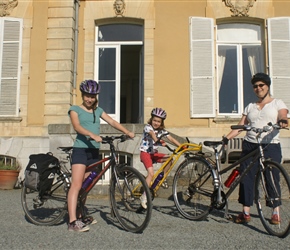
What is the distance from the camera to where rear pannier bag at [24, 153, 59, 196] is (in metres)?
4.69

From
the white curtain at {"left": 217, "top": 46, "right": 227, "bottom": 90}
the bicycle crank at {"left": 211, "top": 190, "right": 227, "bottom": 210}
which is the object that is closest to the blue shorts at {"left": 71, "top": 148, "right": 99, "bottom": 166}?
the bicycle crank at {"left": 211, "top": 190, "right": 227, "bottom": 210}

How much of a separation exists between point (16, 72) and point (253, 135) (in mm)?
7011

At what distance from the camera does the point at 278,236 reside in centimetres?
408

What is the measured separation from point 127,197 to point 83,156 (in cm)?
67

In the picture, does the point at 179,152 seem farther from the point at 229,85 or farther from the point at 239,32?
the point at 239,32

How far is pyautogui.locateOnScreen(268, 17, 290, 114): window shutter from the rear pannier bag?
6607 millimetres

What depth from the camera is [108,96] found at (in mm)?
10594

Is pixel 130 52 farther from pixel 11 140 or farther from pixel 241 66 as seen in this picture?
pixel 11 140

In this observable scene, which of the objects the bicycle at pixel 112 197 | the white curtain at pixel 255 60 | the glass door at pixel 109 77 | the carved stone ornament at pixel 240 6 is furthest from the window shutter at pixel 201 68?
the bicycle at pixel 112 197

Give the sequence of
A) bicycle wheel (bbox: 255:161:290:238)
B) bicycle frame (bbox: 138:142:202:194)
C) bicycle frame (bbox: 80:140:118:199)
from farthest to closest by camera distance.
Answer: bicycle frame (bbox: 138:142:202:194), bicycle frame (bbox: 80:140:118:199), bicycle wheel (bbox: 255:161:290:238)

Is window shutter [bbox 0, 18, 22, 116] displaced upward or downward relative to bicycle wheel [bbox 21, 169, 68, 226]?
upward

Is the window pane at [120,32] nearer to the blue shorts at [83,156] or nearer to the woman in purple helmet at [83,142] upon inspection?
the woman in purple helmet at [83,142]

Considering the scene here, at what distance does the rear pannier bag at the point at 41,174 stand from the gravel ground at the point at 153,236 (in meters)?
0.46

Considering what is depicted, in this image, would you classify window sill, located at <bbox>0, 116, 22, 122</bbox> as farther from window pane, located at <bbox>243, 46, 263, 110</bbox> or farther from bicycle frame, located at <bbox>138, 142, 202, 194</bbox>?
window pane, located at <bbox>243, 46, 263, 110</bbox>
